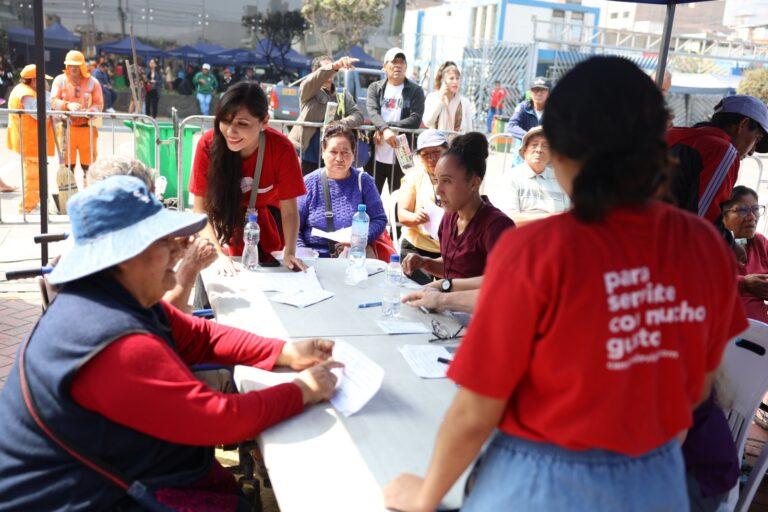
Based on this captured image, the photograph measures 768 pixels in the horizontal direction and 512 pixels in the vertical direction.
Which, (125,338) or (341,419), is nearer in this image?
(125,338)

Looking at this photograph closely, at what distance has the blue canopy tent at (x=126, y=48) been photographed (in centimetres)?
2436

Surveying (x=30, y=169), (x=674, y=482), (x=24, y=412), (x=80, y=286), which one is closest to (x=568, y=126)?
(x=674, y=482)

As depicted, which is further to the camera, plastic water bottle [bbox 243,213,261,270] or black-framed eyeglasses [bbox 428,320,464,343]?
plastic water bottle [bbox 243,213,261,270]

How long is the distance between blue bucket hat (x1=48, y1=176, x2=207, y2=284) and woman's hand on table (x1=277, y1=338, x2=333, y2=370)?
0.61 m

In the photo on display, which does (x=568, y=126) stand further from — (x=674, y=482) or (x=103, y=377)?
(x=103, y=377)

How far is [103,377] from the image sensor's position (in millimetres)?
1419

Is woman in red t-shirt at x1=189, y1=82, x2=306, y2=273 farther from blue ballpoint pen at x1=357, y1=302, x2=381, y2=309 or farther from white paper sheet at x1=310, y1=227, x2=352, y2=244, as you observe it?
blue ballpoint pen at x1=357, y1=302, x2=381, y2=309

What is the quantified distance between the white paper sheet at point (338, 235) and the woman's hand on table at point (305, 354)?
2.09 meters

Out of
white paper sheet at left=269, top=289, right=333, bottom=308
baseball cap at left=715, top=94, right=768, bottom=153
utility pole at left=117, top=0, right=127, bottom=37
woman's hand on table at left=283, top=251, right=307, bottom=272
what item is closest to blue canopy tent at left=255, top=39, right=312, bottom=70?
utility pole at left=117, top=0, right=127, bottom=37

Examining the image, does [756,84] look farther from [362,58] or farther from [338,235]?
[338,235]

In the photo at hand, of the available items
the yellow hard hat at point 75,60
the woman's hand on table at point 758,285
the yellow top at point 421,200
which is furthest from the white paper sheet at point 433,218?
the yellow hard hat at point 75,60

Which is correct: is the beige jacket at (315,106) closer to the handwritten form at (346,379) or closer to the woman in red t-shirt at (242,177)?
the woman in red t-shirt at (242,177)

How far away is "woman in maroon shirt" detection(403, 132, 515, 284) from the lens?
3.00 m

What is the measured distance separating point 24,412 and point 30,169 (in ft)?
21.9
